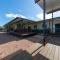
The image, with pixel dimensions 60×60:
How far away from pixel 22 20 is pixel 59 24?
6.76m

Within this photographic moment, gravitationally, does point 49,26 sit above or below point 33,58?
above

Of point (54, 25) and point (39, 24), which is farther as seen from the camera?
point (39, 24)

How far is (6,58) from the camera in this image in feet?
17.2

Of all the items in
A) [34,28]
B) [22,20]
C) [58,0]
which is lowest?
[34,28]

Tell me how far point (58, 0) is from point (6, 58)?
26.7ft

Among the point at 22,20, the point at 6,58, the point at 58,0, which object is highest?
the point at 58,0

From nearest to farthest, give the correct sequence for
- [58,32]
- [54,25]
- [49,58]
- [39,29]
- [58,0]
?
1. [49,58]
2. [58,0]
3. [58,32]
4. [54,25]
5. [39,29]

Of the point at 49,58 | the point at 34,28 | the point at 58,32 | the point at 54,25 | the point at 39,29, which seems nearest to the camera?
the point at 49,58

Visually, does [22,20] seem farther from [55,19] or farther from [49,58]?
[49,58]

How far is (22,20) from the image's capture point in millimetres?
18797

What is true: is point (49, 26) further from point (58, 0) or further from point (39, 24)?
point (58, 0)

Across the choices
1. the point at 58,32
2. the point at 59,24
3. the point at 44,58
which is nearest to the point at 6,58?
the point at 44,58

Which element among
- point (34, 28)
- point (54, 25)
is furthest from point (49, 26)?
point (34, 28)

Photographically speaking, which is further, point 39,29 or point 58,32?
point 39,29
